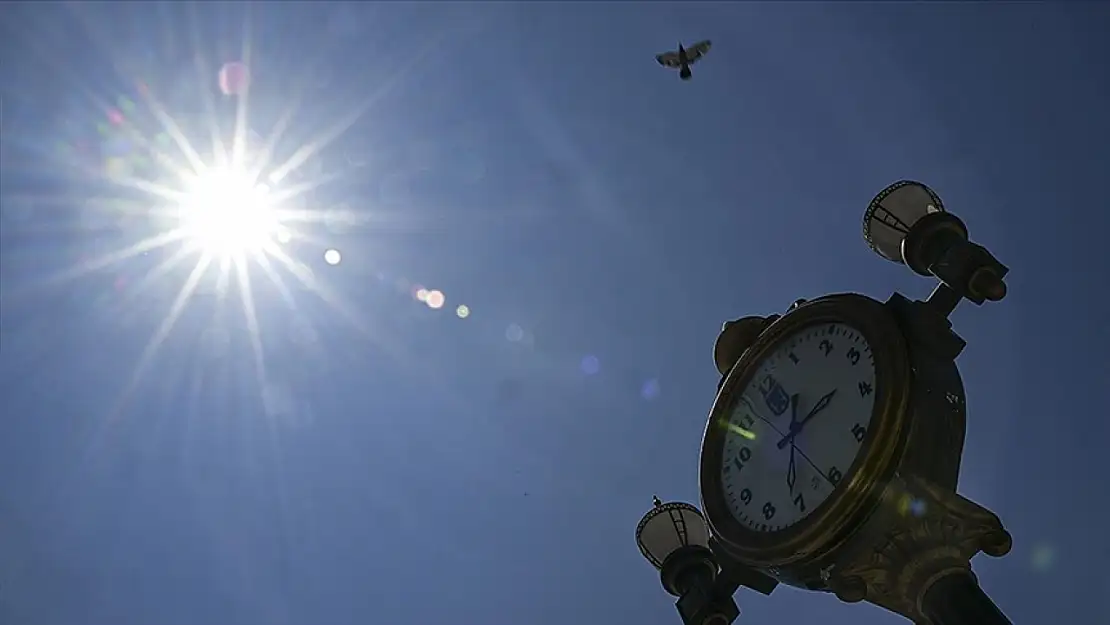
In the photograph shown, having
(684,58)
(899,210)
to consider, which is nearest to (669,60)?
(684,58)

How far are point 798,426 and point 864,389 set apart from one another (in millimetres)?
656

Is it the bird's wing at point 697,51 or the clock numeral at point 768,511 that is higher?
the bird's wing at point 697,51

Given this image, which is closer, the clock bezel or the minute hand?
the clock bezel

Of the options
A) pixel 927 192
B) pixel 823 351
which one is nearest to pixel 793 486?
pixel 823 351

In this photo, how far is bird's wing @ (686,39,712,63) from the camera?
1866 centimetres

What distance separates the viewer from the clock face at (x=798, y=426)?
551 centimetres

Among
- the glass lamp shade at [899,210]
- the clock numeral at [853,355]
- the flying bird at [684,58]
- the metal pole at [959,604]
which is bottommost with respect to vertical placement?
the metal pole at [959,604]

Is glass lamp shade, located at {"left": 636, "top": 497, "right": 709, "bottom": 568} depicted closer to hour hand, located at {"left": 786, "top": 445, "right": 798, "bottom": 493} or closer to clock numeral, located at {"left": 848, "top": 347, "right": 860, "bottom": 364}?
hour hand, located at {"left": 786, "top": 445, "right": 798, "bottom": 493}

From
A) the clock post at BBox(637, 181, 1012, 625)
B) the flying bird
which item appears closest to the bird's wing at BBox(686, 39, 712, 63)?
the flying bird

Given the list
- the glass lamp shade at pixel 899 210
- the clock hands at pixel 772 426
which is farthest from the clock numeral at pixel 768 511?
the glass lamp shade at pixel 899 210

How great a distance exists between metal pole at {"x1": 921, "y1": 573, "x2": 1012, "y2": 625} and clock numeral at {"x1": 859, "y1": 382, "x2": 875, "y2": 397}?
119 cm

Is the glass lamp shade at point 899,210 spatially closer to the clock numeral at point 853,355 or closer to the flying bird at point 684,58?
the clock numeral at point 853,355

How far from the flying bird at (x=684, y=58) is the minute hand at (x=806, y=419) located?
13.7 m

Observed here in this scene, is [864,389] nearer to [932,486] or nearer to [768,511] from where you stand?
[932,486]
